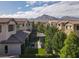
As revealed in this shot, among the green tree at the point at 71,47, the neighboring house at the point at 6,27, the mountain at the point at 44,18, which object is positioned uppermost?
the mountain at the point at 44,18

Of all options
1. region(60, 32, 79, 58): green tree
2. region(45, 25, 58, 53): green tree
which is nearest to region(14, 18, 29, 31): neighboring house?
region(45, 25, 58, 53): green tree

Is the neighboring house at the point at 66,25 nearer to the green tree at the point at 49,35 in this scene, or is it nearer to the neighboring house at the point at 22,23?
the green tree at the point at 49,35

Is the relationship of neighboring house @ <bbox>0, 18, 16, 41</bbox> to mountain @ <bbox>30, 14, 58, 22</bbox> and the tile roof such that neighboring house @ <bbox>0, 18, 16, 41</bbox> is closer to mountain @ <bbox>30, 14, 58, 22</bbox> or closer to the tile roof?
the tile roof

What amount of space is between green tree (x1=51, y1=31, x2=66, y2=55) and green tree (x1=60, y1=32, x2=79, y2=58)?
42 millimetres

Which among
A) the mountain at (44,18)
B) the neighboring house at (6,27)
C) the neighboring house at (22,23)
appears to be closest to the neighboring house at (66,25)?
the mountain at (44,18)

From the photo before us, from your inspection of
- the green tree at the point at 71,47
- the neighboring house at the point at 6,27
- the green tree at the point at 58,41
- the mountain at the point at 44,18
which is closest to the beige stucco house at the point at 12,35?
the neighboring house at the point at 6,27

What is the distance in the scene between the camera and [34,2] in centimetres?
226

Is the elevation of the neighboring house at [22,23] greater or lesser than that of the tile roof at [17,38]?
greater

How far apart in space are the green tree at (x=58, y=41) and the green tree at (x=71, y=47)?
0.04 meters

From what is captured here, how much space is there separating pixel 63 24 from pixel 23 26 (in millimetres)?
473

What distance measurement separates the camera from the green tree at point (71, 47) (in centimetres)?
219

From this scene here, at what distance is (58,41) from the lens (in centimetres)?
222

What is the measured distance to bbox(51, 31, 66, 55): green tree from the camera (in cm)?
222

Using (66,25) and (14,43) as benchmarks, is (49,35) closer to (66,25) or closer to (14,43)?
(66,25)
